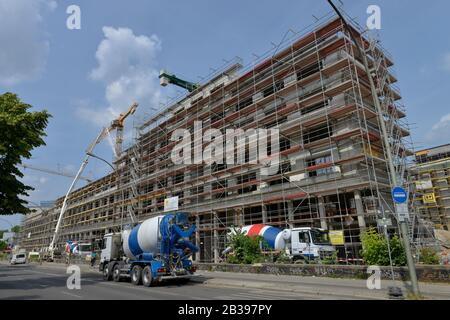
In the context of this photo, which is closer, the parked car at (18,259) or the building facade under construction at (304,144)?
the building facade under construction at (304,144)

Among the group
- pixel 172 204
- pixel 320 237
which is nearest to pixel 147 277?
pixel 320 237

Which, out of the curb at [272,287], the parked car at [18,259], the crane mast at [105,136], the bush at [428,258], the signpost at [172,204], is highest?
the crane mast at [105,136]

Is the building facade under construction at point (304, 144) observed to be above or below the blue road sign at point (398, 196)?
above

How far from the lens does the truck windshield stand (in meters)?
20.6

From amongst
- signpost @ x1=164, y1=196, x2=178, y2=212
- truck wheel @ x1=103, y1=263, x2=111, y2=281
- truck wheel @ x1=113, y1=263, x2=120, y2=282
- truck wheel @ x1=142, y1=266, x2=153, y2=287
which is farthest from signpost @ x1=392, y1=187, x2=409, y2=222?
signpost @ x1=164, y1=196, x2=178, y2=212

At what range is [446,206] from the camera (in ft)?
159

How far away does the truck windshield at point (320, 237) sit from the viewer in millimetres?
20622

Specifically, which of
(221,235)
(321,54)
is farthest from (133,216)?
(321,54)

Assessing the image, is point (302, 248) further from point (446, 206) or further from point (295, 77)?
point (446, 206)

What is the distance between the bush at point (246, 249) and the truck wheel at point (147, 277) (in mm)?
7928

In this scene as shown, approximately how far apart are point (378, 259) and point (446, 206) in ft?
138

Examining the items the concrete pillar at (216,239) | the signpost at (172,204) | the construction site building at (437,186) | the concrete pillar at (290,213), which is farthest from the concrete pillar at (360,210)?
the construction site building at (437,186)

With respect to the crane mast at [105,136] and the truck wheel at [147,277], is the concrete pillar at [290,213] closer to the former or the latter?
the truck wheel at [147,277]

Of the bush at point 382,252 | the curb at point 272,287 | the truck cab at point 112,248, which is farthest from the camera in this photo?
the truck cab at point 112,248
